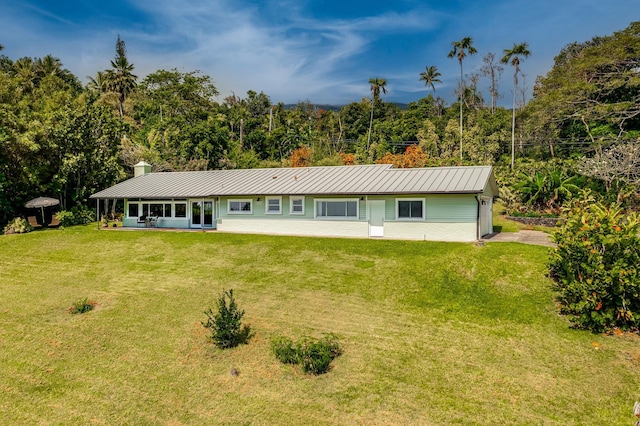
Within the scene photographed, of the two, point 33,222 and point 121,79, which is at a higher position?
point 121,79

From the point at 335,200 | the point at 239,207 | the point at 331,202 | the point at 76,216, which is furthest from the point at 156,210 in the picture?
→ the point at 335,200

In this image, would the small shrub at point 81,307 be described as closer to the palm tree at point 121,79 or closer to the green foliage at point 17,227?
the green foliage at point 17,227

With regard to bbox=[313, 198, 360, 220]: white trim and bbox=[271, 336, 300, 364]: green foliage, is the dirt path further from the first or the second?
bbox=[271, 336, 300, 364]: green foliage

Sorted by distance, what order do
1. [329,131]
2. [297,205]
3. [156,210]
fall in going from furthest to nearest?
[329,131], [156,210], [297,205]

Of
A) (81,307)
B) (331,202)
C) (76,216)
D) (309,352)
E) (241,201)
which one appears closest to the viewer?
(309,352)

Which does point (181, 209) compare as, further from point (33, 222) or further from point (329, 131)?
point (329, 131)

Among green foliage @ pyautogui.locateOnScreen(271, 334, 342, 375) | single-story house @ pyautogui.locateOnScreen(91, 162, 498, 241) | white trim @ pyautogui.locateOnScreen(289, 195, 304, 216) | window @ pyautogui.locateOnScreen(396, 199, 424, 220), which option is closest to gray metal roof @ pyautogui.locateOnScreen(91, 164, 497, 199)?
single-story house @ pyautogui.locateOnScreen(91, 162, 498, 241)
